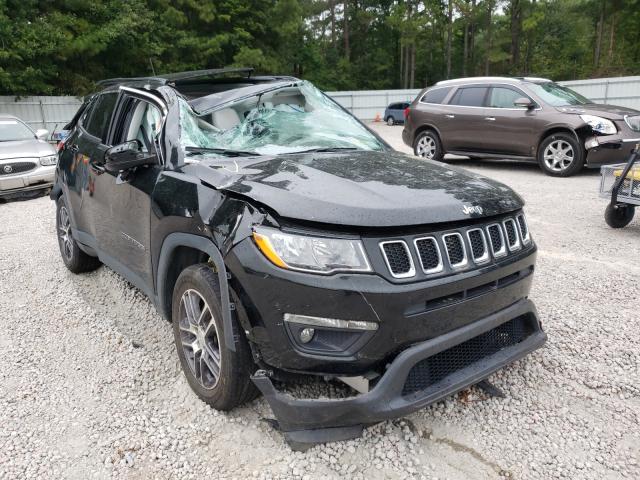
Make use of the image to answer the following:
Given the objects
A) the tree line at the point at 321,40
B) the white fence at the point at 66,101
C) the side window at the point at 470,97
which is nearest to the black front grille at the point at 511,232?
the side window at the point at 470,97

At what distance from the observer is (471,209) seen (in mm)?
2309

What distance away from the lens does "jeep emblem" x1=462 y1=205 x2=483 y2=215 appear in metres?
2.28

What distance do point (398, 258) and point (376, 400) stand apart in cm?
56

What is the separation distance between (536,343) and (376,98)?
3478cm

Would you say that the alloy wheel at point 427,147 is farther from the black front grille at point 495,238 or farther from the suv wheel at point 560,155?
the black front grille at point 495,238

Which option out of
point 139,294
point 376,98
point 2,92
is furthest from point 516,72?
point 139,294

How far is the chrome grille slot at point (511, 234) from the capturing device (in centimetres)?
250

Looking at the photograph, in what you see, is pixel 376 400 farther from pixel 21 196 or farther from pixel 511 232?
pixel 21 196

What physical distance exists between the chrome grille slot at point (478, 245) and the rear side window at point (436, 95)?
911 cm

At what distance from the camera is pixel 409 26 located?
45.9m

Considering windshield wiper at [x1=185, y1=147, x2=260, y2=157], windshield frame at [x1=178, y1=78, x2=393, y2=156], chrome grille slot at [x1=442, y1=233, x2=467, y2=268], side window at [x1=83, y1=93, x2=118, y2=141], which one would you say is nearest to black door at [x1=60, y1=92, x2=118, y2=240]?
side window at [x1=83, y1=93, x2=118, y2=141]

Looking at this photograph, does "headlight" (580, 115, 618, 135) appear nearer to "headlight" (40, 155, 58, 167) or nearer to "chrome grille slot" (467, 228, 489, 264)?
"chrome grille slot" (467, 228, 489, 264)

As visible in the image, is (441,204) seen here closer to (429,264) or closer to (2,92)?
(429,264)

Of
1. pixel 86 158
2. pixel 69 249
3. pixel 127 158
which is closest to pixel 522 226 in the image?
pixel 127 158
